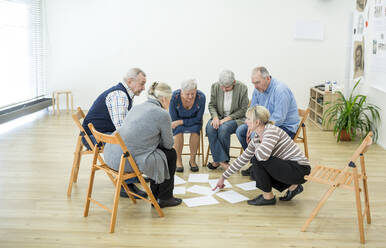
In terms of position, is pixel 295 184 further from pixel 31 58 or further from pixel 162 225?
pixel 31 58

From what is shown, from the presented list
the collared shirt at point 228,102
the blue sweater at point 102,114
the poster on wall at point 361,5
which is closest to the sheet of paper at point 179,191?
the blue sweater at point 102,114

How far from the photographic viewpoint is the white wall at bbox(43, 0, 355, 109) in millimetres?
8109

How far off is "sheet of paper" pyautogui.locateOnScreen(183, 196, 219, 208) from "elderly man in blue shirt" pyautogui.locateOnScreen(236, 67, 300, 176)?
2.51ft

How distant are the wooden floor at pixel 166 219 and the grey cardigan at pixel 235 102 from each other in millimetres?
693

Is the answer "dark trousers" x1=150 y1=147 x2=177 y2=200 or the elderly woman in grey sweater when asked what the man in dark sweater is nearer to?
"dark trousers" x1=150 y1=147 x2=177 y2=200

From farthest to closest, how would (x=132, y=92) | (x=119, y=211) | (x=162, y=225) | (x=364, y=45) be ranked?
(x=364, y=45) < (x=132, y=92) < (x=119, y=211) < (x=162, y=225)

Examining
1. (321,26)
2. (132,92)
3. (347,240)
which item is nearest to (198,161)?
(132,92)

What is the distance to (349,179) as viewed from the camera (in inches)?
128

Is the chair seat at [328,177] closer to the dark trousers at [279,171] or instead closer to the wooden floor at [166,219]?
the dark trousers at [279,171]

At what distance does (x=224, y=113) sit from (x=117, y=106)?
1524 mm

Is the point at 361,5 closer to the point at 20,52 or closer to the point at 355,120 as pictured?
A: the point at 355,120

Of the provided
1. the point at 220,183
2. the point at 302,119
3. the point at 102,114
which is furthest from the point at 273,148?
the point at 102,114

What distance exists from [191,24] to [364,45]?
3.25 metres

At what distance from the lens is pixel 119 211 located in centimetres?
366
